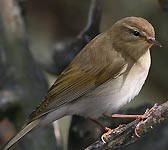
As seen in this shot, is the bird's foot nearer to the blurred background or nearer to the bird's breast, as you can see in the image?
the bird's breast

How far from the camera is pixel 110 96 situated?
5.24 meters

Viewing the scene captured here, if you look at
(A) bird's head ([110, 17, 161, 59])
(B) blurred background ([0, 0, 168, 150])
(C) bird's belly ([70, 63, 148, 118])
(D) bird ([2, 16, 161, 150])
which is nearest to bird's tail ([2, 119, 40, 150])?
(D) bird ([2, 16, 161, 150])

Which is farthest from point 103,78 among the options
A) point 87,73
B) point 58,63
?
point 58,63

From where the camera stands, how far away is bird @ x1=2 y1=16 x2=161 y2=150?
5184 millimetres

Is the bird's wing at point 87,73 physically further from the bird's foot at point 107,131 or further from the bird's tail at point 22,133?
the bird's foot at point 107,131

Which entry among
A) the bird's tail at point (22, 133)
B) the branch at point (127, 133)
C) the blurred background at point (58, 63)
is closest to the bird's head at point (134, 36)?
the blurred background at point (58, 63)

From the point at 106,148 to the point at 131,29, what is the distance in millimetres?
1040

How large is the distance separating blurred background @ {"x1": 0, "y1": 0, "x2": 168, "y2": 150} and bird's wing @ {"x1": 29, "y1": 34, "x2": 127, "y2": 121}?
43cm

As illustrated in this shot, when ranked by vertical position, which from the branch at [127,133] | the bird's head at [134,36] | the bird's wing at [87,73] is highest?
the bird's head at [134,36]

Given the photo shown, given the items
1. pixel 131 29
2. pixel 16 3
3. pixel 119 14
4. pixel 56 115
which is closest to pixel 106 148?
pixel 56 115

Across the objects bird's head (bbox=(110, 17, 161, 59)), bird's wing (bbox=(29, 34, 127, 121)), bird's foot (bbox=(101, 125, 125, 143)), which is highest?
bird's head (bbox=(110, 17, 161, 59))

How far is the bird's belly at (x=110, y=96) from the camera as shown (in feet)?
17.1

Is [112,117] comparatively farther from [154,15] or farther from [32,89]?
[154,15]

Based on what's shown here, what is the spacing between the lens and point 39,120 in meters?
5.20
